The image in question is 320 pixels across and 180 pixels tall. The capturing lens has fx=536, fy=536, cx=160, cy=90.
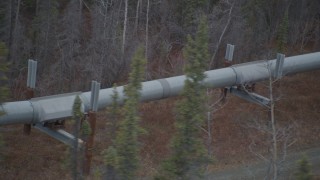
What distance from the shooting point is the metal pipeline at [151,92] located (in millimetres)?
23453

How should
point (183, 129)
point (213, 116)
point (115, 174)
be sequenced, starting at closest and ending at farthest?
point (115, 174) < point (183, 129) < point (213, 116)

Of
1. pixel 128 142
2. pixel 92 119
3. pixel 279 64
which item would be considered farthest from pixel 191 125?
pixel 279 64

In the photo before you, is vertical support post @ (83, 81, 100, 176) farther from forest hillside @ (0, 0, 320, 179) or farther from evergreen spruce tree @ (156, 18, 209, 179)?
evergreen spruce tree @ (156, 18, 209, 179)

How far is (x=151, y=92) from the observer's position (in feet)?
89.2

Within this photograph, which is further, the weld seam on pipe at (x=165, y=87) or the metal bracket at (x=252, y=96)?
the metal bracket at (x=252, y=96)

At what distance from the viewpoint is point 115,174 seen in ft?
56.9

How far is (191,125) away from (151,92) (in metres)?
8.95

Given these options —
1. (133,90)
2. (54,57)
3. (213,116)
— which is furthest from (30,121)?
(54,57)

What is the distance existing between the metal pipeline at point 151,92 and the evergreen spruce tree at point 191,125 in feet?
3.59

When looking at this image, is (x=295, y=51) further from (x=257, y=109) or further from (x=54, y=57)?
(x=54, y=57)

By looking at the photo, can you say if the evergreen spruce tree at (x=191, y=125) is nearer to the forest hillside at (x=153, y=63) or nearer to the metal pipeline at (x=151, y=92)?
the metal pipeline at (x=151, y=92)

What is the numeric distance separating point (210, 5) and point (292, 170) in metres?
21.2

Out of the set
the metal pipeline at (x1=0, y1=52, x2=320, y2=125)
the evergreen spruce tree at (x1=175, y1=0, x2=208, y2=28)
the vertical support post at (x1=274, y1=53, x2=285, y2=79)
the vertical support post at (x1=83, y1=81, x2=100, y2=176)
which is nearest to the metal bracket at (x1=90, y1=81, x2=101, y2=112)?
the vertical support post at (x1=83, y1=81, x2=100, y2=176)

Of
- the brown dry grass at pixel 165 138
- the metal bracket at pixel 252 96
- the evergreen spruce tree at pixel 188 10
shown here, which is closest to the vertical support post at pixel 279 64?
the metal bracket at pixel 252 96
